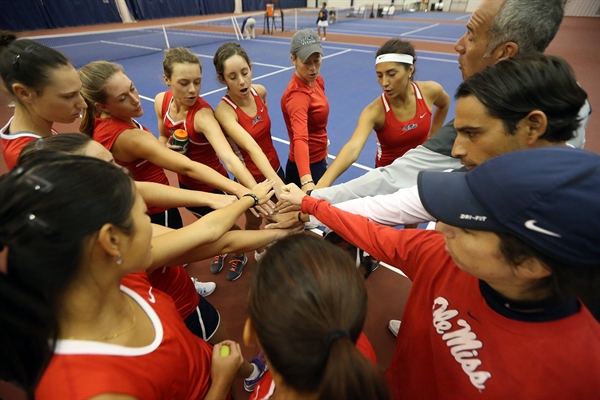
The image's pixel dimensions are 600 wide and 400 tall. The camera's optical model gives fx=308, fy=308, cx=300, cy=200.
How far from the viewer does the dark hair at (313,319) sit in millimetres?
819

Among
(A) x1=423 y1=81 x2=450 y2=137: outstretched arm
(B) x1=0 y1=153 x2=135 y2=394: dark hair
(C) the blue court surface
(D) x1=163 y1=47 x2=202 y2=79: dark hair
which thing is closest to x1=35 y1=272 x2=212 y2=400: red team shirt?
(B) x1=0 y1=153 x2=135 y2=394: dark hair

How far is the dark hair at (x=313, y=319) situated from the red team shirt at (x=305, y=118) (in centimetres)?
201

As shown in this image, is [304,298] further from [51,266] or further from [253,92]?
[253,92]

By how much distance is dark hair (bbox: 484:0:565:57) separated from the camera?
1849mm

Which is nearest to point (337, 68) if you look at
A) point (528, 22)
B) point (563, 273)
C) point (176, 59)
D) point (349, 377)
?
point (176, 59)

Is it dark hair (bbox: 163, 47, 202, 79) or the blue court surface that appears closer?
dark hair (bbox: 163, 47, 202, 79)

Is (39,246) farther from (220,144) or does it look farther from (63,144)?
(220,144)

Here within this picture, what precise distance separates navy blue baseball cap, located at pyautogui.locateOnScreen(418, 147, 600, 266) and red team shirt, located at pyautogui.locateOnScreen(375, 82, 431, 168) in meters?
2.11

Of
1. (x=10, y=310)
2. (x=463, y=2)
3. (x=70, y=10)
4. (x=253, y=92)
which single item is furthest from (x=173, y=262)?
(x=463, y=2)

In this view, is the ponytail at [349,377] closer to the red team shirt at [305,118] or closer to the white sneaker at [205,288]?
the red team shirt at [305,118]

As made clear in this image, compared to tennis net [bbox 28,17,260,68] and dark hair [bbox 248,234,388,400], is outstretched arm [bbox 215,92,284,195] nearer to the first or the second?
dark hair [bbox 248,234,388,400]

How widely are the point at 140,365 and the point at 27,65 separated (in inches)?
85.9

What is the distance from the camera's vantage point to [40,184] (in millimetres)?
990

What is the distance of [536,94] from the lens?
1.47 metres
